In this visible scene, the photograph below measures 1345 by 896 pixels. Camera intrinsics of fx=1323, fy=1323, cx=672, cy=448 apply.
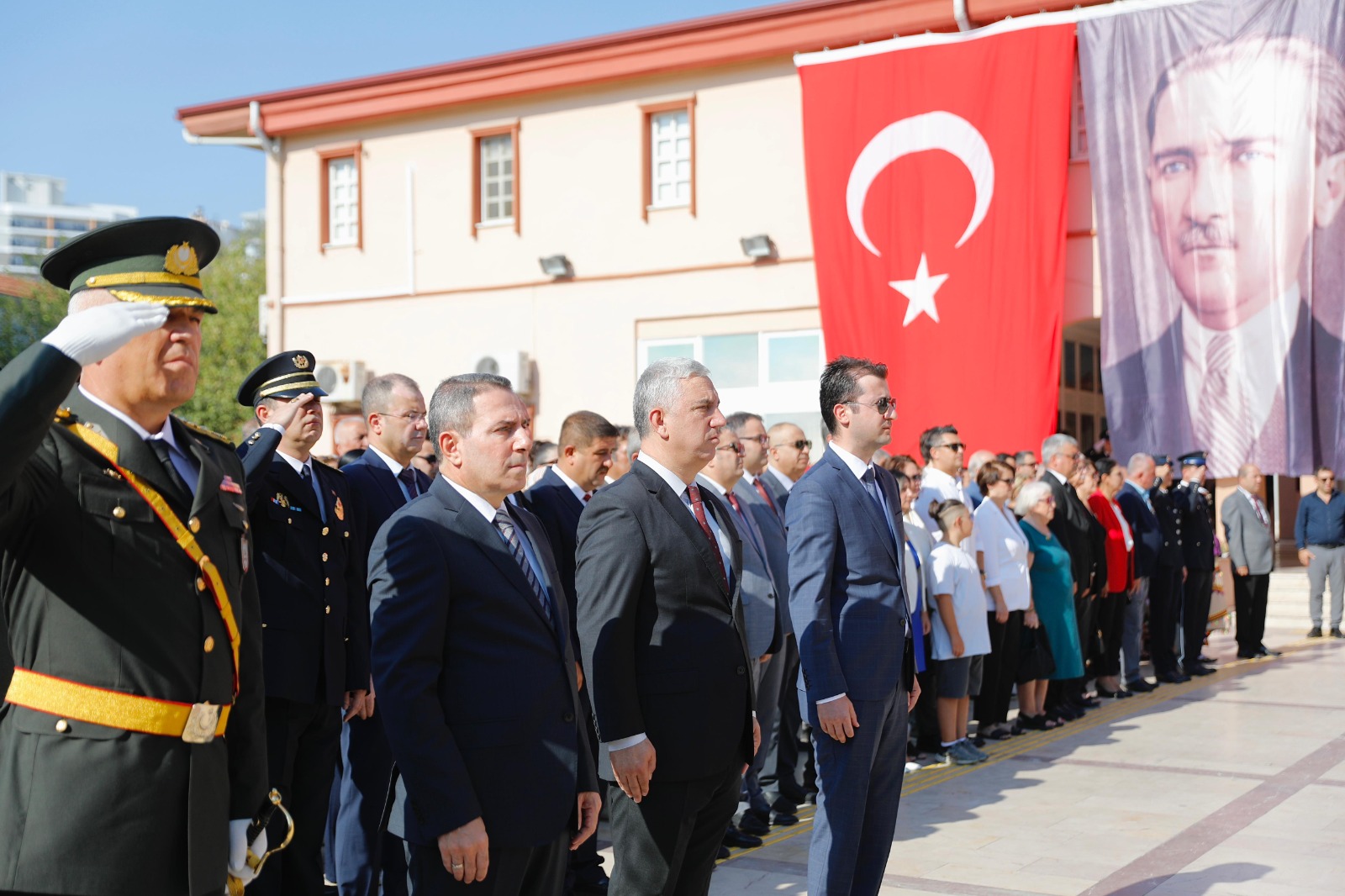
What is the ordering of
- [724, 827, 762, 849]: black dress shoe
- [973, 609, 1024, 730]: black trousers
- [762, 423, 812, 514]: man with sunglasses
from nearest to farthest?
[724, 827, 762, 849]: black dress shoe → [762, 423, 812, 514]: man with sunglasses → [973, 609, 1024, 730]: black trousers

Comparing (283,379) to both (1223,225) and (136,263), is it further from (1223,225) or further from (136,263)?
(1223,225)

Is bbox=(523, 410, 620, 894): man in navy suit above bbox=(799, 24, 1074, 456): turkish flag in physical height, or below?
below

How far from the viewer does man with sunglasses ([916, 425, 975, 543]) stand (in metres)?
8.98

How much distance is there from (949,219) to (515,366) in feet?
21.7

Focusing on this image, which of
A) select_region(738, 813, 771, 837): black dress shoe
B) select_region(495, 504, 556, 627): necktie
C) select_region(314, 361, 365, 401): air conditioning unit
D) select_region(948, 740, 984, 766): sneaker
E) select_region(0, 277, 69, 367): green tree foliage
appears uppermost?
select_region(0, 277, 69, 367): green tree foliage

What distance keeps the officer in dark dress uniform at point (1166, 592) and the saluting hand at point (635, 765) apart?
995 centimetres

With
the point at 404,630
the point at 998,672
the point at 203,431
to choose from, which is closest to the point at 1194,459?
the point at 998,672

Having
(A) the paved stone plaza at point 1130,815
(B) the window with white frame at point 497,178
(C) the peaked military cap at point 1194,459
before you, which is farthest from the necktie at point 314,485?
(B) the window with white frame at point 497,178

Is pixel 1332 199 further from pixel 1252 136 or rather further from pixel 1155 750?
pixel 1155 750

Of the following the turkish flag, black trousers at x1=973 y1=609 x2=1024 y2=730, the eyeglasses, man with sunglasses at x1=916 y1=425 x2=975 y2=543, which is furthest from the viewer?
the turkish flag

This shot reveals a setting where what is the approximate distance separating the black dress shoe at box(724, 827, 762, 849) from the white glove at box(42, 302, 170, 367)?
4829 millimetres

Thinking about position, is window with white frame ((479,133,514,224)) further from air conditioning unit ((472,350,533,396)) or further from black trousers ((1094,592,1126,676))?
black trousers ((1094,592,1126,676))

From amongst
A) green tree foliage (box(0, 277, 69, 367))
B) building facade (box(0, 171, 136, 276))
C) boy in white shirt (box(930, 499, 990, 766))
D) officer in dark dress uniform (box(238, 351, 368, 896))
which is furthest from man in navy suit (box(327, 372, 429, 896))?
building facade (box(0, 171, 136, 276))

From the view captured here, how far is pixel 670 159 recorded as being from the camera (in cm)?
1884
